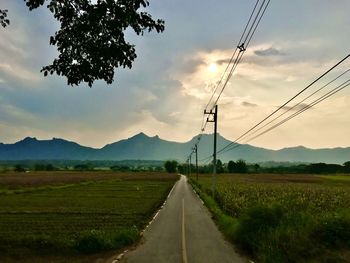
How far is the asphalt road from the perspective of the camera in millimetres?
18469

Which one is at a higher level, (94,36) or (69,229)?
(94,36)

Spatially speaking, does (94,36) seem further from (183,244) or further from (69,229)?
(69,229)

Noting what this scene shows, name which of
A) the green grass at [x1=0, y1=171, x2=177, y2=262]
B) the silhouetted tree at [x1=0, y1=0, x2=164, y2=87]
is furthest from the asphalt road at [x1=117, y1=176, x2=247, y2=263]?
the silhouetted tree at [x1=0, y1=0, x2=164, y2=87]

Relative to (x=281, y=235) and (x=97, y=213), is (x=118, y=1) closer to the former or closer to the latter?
(x=281, y=235)

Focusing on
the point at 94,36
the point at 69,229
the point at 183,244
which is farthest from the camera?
the point at 69,229

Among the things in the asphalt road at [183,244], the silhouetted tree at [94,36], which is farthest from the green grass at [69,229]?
the silhouetted tree at [94,36]

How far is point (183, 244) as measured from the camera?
22.4 meters

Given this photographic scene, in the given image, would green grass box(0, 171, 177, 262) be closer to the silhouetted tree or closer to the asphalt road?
the asphalt road

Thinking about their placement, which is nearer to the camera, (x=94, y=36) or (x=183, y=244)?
(x=94, y=36)

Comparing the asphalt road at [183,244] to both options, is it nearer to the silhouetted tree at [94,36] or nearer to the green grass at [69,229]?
the green grass at [69,229]

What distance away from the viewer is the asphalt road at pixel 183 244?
727 inches

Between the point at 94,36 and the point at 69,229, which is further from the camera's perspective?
the point at 69,229

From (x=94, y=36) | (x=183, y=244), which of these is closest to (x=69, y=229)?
(x=183, y=244)

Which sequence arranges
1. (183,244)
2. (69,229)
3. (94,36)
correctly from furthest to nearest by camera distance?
1. (69,229)
2. (183,244)
3. (94,36)
